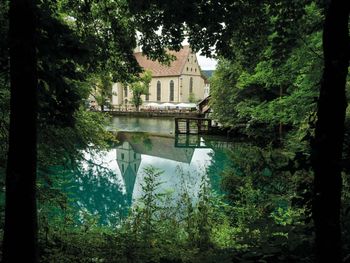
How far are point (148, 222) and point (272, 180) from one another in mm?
2530

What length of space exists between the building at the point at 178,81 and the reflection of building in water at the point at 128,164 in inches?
1420

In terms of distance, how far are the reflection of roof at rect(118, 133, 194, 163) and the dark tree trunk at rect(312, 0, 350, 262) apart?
52.4ft

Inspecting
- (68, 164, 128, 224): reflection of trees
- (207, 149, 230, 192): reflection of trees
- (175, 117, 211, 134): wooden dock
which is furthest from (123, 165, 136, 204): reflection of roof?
Result: (175, 117, 211, 134): wooden dock

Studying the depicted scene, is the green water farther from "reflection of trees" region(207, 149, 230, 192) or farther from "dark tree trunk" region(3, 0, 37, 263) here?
"dark tree trunk" region(3, 0, 37, 263)

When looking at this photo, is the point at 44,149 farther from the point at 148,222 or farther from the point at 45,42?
the point at 45,42

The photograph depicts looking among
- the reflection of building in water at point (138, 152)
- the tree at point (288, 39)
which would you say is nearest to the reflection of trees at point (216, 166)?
the reflection of building in water at point (138, 152)

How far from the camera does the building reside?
189ft

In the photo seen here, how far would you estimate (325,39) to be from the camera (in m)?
1.52

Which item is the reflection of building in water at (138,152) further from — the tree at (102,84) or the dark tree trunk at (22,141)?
the dark tree trunk at (22,141)

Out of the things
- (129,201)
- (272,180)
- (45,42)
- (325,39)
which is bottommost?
(129,201)

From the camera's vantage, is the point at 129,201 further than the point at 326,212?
Yes

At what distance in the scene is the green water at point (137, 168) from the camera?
1010 cm

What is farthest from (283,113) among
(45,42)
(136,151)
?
(136,151)

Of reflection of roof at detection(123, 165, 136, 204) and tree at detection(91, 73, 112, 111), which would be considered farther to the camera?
reflection of roof at detection(123, 165, 136, 204)
